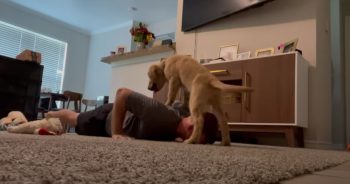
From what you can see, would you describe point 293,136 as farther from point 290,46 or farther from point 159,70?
point 159,70

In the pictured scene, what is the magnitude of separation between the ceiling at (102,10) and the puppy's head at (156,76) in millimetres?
4308

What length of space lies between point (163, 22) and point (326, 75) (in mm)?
4824

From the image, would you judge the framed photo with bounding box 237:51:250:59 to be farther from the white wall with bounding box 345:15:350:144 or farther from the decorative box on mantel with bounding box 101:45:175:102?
the white wall with bounding box 345:15:350:144

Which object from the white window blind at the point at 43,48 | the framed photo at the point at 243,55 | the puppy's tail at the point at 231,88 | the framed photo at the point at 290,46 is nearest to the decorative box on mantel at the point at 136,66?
the framed photo at the point at 243,55

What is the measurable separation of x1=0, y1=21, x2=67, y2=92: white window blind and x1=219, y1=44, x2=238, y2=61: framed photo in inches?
217

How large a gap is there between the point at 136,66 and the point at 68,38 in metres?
4.45

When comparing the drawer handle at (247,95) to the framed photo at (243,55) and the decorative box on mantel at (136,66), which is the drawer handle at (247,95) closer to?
the framed photo at (243,55)

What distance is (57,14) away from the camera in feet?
24.4

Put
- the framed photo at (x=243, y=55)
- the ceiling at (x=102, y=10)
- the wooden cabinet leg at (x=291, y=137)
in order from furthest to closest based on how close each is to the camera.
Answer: the ceiling at (x=102, y=10) → the framed photo at (x=243, y=55) → the wooden cabinet leg at (x=291, y=137)

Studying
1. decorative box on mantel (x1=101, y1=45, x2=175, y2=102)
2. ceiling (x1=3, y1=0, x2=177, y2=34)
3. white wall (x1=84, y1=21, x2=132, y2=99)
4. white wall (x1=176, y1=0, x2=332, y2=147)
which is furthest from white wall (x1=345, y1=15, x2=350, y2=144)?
white wall (x1=84, y1=21, x2=132, y2=99)

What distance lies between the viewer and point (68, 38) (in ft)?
26.8

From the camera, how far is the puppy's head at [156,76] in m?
2.10

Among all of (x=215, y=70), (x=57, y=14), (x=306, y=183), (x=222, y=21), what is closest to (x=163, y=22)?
(x=57, y=14)

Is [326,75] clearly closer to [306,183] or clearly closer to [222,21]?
[222,21]
